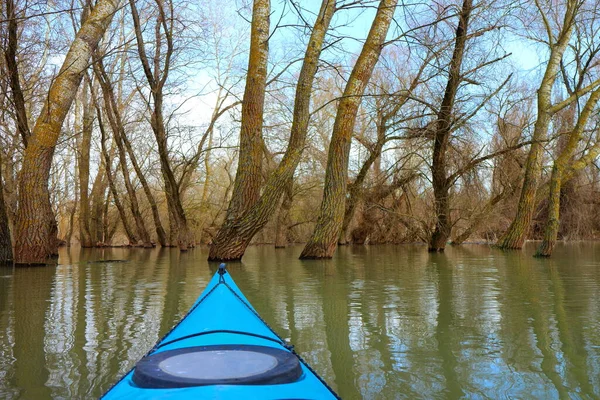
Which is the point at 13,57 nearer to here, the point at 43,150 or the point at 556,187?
the point at 43,150

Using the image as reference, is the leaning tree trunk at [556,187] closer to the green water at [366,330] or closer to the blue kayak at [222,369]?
the green water at [366,330]

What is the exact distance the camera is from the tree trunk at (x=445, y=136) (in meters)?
13.4

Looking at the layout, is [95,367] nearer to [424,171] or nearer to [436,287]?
[436,287]

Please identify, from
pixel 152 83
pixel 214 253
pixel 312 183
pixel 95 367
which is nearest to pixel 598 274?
pixel 214 253

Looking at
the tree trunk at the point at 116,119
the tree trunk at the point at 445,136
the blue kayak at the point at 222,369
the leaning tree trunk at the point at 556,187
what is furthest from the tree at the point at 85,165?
the blue kayak at the point at 222,369

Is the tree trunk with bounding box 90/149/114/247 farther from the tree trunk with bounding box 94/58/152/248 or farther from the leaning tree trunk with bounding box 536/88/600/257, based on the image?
the leaning tree trunk with bounding box 536/88/600/257

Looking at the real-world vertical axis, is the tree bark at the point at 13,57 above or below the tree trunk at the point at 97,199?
above

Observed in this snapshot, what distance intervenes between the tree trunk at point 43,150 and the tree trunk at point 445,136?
25.4ft

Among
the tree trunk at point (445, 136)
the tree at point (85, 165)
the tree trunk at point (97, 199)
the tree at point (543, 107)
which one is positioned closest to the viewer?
the tree trunk at point (445, 136)

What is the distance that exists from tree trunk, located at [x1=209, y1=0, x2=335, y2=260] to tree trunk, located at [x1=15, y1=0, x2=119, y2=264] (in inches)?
113

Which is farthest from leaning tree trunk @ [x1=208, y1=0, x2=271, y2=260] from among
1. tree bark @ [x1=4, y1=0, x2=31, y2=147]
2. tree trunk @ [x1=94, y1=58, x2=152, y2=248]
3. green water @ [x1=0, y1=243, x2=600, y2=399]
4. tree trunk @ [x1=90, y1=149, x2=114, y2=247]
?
tree trunk @ [x1=90, y1=149, x2=114, y2=247]

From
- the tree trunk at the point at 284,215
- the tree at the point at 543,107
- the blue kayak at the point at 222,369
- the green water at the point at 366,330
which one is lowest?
the green water at the point at 366,330

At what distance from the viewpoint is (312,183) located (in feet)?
73.9

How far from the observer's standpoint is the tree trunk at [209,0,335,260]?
10648 millimetres
